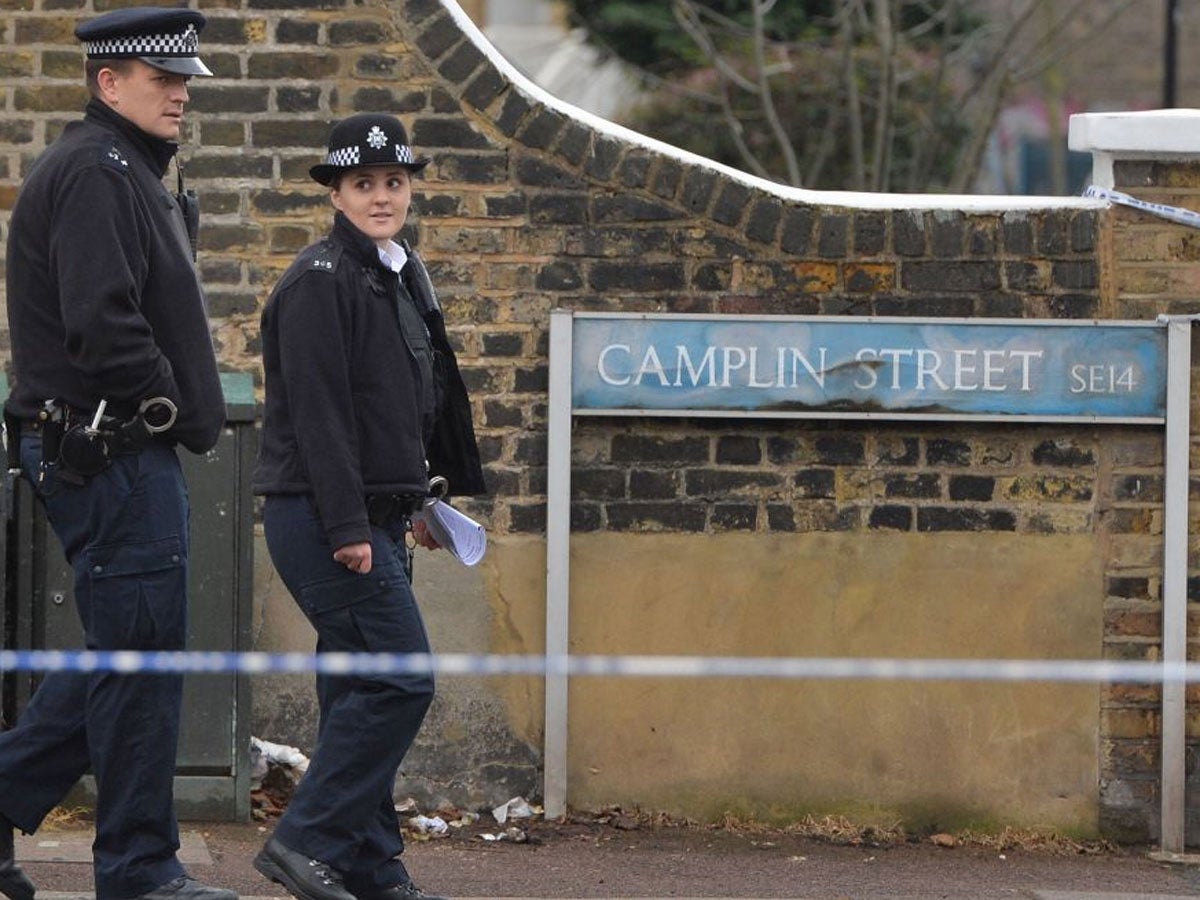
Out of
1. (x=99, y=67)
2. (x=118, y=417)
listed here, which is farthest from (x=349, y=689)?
(x=99, y=67)

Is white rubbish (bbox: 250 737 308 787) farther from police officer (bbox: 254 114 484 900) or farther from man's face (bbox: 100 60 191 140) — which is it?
man's face (bbox: 100 60 191 140)

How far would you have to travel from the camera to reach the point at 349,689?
554cm

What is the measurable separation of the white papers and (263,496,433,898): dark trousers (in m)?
0.30

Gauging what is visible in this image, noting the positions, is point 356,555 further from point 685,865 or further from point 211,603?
point 685,865

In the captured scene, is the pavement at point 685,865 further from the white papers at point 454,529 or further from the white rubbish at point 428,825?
the white papers at point 454,529

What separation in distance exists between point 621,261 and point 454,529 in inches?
66.3

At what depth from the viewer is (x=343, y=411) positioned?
5.46 metres

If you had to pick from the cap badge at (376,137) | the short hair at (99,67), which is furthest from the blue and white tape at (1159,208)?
the short hair at (99,67)

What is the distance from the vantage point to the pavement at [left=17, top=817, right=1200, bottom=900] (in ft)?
21.2

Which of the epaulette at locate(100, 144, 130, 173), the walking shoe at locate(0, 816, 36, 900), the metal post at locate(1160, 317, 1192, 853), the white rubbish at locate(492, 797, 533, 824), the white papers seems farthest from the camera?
the white rubbish at locate(492, 797, 533, 824)

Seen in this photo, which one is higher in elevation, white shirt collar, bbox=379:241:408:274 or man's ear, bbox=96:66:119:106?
man's ear, bbox=96:66:119:106

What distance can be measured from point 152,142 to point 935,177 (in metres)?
12.5

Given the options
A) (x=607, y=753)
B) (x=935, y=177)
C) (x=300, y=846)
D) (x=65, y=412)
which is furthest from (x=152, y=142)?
(x=935, y=177)

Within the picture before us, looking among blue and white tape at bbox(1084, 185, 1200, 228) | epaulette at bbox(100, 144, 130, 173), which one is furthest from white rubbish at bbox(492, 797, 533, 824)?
epaulette at bbox(100, 144, 130, 173)
